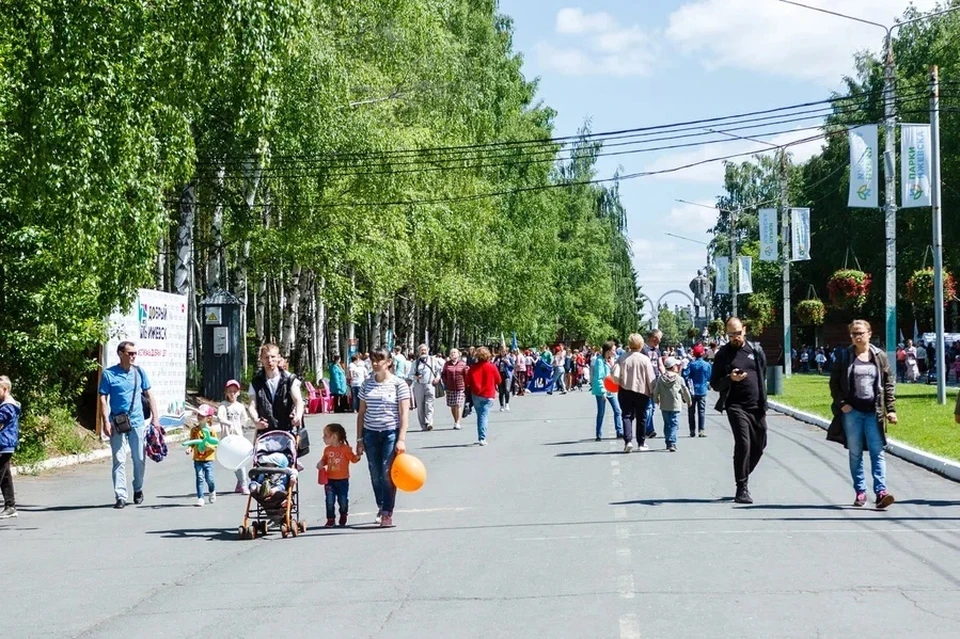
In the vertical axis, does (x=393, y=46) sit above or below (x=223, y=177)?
above

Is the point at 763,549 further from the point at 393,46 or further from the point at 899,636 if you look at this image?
the point at 393,46

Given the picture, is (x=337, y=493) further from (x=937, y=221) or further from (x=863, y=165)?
(x=937, y=221)

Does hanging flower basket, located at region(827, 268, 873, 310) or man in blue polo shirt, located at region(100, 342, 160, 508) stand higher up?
hanging flower basket, located at region(827, 268, 873, 310)

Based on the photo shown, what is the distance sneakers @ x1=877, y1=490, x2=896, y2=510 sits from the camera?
12.8 metres

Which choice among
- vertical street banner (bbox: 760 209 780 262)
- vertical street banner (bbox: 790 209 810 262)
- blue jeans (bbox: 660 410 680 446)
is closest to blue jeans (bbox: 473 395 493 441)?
blue jeans (bbox: 660 410 680 446)

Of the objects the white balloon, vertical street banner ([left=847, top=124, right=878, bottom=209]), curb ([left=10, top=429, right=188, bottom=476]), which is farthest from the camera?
vertical street banner ([left=847, top=124, right=878, bottom=209])

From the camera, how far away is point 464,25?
51656 mm

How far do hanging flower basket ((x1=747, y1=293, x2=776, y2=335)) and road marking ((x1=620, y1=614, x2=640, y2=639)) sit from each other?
64.8 m

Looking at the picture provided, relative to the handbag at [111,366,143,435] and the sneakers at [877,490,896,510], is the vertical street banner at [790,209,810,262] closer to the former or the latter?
the sneakers at [877,490,896,510]

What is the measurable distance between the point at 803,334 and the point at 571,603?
289 feet

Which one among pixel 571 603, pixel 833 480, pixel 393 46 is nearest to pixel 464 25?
pixel 393 46

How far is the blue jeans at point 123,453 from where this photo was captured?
14.6 metres

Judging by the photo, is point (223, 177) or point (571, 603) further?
point (223, 177)

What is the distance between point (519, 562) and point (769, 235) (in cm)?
4039
